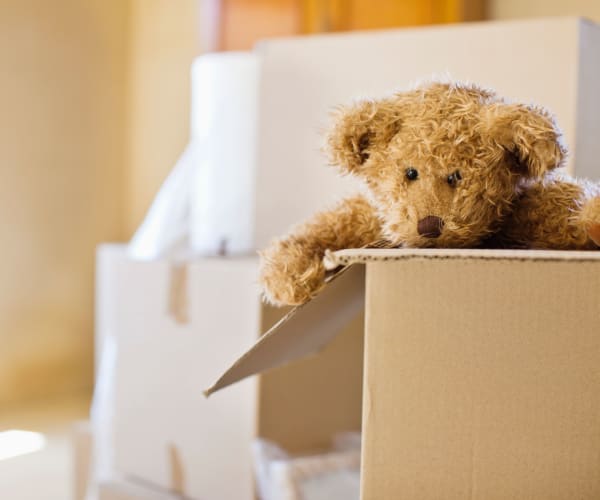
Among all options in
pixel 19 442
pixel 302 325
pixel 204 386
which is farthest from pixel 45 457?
pixel 302 325

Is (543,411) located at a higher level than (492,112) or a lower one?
lower

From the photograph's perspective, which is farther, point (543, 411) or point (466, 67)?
point (466, 67)

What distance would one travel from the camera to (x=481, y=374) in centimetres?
48

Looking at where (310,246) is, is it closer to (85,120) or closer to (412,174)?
(412,174)

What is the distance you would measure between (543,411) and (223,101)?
961 millimetres

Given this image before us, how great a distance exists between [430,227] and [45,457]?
1.29 meters

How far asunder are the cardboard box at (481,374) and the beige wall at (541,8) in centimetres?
151

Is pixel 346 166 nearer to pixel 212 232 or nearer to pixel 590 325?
pixel 590 325

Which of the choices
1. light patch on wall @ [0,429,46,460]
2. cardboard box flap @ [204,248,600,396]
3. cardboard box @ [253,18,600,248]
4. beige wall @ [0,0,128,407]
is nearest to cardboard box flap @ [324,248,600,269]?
cardboard box flap @ [204,248,600,396]

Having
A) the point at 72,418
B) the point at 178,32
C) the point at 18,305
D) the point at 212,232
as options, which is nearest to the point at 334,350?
the point at 212,232

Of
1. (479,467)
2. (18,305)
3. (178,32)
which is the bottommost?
(18,305)

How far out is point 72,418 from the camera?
6.19ft

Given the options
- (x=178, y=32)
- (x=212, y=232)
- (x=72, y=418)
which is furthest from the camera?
(x=178, y=32)

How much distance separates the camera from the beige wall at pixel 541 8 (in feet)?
5.82
